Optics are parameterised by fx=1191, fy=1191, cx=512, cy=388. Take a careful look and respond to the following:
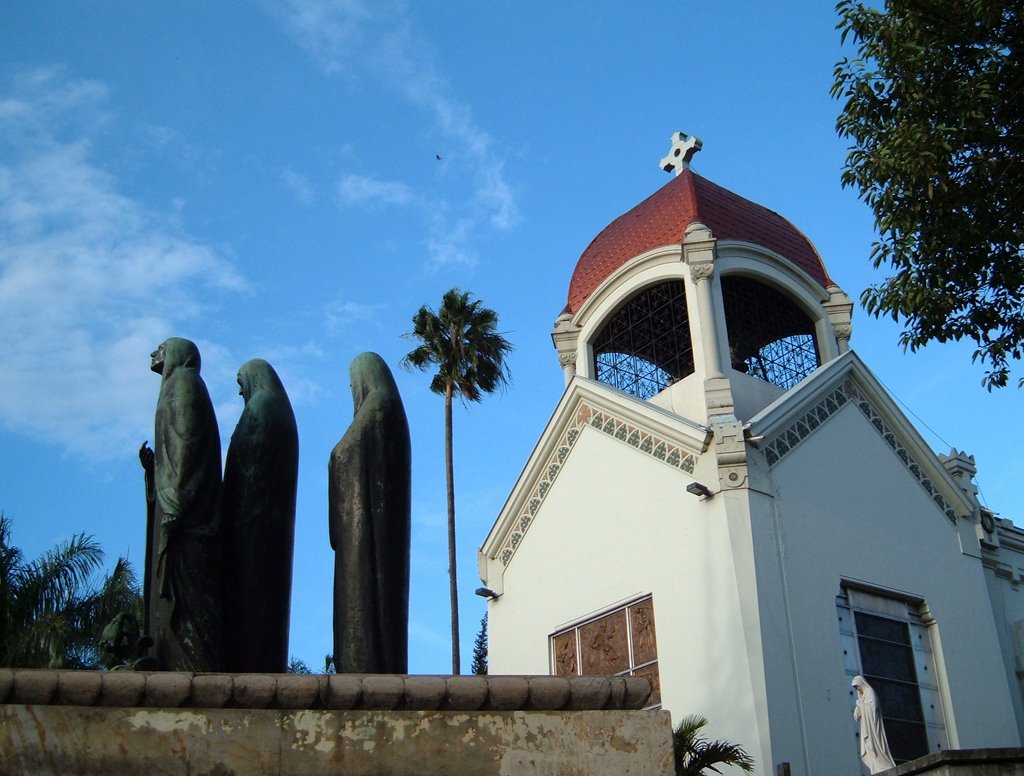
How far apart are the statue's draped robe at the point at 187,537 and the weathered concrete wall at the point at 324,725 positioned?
4.73ft

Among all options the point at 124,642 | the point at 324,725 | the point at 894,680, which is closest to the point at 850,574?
the point at 894,680

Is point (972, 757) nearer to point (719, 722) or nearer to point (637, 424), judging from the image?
point (719, 722)

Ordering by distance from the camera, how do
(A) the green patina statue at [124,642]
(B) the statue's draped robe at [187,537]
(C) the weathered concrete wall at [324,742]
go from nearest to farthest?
1. (C) the weathered concrete wall at [324,742]
2. (A) the green patina statue at [124,642]
3. (B) the statue's draped robe at [187,537]

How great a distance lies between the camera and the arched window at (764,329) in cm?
2255

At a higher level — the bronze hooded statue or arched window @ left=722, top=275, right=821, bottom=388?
arched window @ left=722, top=275, right=821, bottom=388

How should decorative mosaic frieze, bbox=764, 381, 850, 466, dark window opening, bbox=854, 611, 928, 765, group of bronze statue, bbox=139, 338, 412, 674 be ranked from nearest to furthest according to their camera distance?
group of bronze statue, bbox=139, 338, 412, 674, dark window opening, bbox=854, 611, 928, 765, decorative mosaic frieze, bbox=764, 381, 850, 466

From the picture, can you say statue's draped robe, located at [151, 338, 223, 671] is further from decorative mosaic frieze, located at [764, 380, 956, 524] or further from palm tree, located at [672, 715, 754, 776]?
decorative mosaic frieze, located at [764, 380, 956, 524]

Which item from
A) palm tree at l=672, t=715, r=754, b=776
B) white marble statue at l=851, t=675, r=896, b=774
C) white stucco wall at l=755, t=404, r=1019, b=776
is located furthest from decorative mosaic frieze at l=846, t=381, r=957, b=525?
white marble statue at l=851, t=675, r=896, b=774

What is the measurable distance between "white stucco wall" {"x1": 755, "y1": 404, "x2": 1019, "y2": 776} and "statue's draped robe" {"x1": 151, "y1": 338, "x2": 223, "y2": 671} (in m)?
10.4

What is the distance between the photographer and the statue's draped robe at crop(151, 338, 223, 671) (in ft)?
24.0

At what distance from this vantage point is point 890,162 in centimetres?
1129

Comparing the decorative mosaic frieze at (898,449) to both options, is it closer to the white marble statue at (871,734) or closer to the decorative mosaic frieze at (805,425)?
the decorative mosaic frieze at (805,425)

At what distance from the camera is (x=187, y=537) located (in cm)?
748

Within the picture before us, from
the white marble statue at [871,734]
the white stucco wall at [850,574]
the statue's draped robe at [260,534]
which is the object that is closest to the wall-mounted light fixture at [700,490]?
the white stucco wall at [850,574]
